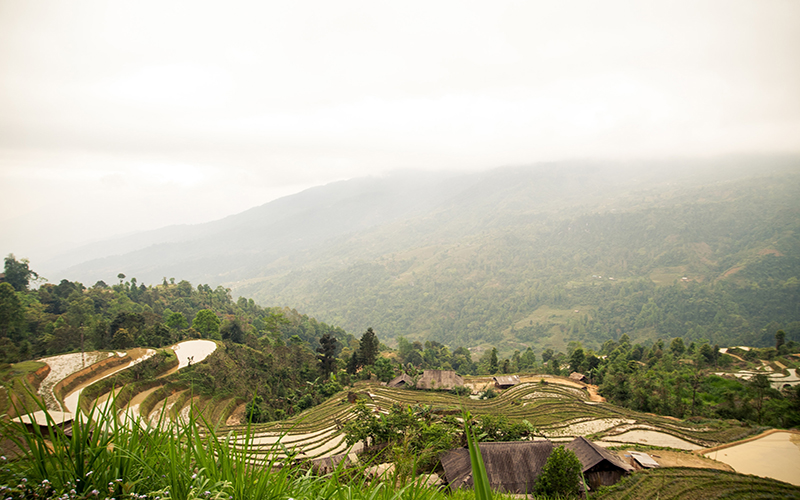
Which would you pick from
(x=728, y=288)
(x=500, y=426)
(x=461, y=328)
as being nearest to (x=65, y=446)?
(x=500, y=426)

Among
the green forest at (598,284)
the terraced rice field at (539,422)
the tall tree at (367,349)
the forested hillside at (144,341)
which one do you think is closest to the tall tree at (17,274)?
the forested hillside at (144,341)

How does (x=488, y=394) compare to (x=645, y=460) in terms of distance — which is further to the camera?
(x=488, y=394)

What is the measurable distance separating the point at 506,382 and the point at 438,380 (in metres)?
9.00

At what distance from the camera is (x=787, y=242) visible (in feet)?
434

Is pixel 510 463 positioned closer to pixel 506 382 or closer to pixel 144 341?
pixel 506 382

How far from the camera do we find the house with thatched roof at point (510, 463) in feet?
47.8

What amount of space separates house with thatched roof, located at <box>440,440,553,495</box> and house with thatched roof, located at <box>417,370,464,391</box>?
822 inches

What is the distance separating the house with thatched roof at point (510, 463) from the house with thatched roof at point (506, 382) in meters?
25.5

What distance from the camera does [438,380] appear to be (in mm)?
37156

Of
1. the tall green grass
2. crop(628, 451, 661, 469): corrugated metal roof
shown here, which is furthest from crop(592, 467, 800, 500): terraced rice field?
the tall green grass

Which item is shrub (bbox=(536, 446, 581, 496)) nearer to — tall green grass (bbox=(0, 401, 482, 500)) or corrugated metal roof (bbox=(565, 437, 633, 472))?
corrugated metal roof (bbox=(565, 437, 633, 472))

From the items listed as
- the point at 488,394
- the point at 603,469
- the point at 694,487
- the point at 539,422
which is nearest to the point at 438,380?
the point at 488,394

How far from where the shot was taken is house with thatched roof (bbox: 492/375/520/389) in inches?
1575

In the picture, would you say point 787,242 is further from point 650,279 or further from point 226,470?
point 226,470
